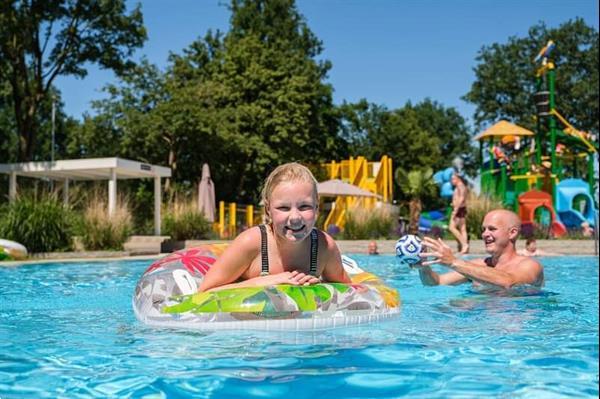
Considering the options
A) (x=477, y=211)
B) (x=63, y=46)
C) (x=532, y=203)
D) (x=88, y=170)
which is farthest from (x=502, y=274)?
(x=63, y=46)

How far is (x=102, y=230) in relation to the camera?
537 inches

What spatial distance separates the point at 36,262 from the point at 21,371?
876 cm

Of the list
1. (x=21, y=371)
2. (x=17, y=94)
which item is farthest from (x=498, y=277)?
(x=17, y=94)

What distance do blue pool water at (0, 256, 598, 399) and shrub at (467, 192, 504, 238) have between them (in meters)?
11.4

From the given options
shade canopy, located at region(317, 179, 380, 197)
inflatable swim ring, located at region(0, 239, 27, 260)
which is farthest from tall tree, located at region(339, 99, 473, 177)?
inflatable swim ring, located at region(0, 239, 27, 260)

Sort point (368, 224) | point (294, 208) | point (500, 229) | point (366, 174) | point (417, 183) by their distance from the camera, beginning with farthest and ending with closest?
point (417, 183), point (366, 174), point (368, 224), point (500, 229), point (294, 208)

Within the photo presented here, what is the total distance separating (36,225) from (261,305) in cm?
997

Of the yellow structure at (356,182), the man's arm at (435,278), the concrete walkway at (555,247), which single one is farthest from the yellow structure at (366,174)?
the man's arm at (435,278)

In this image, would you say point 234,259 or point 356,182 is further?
point 356,182

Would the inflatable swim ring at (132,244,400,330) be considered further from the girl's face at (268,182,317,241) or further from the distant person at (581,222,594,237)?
the distant person at (581,222,594,237)

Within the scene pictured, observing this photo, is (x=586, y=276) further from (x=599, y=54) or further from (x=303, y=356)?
(x=599, y=54)

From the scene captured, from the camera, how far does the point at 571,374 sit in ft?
8.68

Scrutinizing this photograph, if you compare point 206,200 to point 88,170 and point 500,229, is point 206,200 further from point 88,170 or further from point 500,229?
point 500,229

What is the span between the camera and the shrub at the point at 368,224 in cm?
1712
